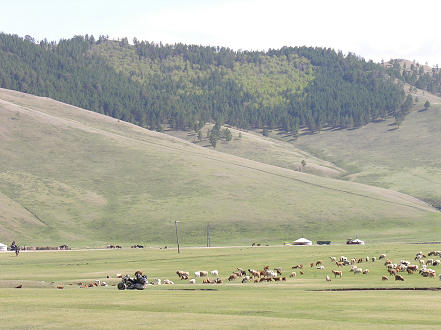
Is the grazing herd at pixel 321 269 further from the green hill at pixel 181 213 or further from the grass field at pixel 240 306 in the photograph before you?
the green hill at pixel 181 213

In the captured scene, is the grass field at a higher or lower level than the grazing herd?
higher

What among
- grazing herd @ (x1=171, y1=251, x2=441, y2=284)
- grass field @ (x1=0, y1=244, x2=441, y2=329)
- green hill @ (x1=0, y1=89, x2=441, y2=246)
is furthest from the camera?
green hill @ (x1=0, y1=89, x2=441, y2=246)

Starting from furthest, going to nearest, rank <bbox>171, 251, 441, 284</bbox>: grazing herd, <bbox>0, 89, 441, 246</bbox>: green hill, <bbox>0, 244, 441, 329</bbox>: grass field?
1. <bbox>0, 89, 441, 246</bbox>: green hill
2. <bbox>171, 251, 441, 284</bbox>: grazing herd
3. <bbox>0, 244, 441, 329</bbox>: grass field

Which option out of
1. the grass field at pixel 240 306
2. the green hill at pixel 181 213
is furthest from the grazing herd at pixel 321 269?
the green hill at pixel 181 213

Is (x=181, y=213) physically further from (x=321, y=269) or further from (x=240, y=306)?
(x=240, y=306)

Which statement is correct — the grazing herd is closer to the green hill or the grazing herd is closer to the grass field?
the grass field

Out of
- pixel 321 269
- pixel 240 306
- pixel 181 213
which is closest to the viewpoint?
pixel 240 306

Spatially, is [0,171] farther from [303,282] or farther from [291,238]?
[303,282]

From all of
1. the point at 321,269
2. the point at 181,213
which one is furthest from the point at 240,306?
the point at 181,213

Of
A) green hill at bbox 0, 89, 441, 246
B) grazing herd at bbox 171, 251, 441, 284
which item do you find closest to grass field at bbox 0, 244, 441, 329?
grazing herd at bbox 171, 251, 441, 284

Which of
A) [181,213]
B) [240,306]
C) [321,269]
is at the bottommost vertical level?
[321,269]

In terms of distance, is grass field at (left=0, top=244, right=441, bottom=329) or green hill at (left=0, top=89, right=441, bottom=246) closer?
grass field at (left=0, top=244, right=441, bottom=329)

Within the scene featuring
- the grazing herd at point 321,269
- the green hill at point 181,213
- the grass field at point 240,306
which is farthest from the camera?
the green hill at point 181,213

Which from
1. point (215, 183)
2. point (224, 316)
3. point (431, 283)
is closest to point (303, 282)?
point (431, 283)
